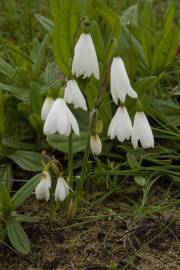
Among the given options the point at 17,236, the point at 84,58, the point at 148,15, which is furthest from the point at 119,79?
the point at 148,15

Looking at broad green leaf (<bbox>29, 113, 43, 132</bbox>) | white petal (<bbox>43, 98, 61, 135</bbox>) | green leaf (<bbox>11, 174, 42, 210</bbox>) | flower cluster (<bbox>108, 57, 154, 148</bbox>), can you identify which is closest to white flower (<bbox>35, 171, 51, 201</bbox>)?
green leaf (<bbox>11, 174, 42, 210</bbox>)

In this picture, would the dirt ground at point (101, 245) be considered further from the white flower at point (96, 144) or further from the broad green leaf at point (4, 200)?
the white flower at point (96, 144)

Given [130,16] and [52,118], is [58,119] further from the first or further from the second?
[130,16]

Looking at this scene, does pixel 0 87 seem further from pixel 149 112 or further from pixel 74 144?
pixel 149 112

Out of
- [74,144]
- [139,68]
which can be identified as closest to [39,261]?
[74,144]

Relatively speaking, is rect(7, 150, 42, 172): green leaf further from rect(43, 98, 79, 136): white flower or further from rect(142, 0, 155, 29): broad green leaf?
rect(142, 0, 155, 29): broad green leaf

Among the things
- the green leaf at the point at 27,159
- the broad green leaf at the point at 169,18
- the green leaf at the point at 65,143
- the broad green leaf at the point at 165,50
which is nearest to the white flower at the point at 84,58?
the green leaf at the point at 65,143
